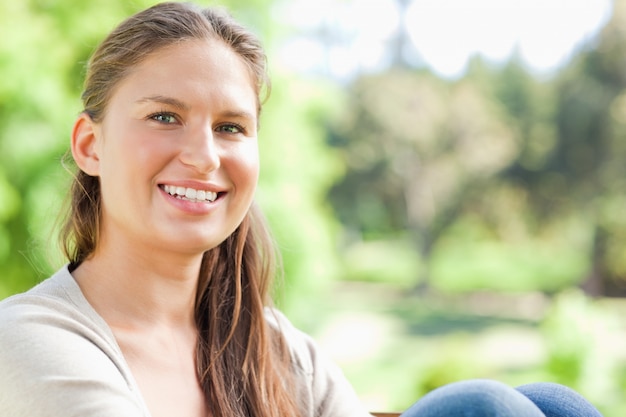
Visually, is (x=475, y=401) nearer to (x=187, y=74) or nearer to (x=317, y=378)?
(x=317, y=378)

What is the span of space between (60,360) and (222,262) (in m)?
0.46

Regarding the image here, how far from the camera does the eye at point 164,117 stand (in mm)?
1149

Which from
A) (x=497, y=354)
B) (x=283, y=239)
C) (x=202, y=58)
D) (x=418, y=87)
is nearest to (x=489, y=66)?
(x=418, y=87)

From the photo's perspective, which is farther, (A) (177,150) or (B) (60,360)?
(A) (177,150)

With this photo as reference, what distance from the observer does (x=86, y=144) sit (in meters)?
1.25

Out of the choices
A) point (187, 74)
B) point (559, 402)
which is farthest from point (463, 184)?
point (187, 74)

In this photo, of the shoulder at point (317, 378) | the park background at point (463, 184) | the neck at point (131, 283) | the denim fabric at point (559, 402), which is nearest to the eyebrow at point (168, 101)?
the neck at point (131, 283)

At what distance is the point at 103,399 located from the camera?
988mm

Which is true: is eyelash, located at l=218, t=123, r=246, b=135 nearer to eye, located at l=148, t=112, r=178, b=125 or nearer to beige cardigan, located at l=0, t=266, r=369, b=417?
eye, located at l=148, t=112, r=178, b=125

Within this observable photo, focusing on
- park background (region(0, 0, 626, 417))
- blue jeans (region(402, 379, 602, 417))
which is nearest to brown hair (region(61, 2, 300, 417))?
blue jeans (region(402, 379, 602, 417))

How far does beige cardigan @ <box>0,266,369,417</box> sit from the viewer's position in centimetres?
97

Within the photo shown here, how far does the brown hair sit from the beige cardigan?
168 mm

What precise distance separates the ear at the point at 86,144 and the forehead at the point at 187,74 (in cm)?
8

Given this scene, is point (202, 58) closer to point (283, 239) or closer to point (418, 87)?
point (283, 239)
